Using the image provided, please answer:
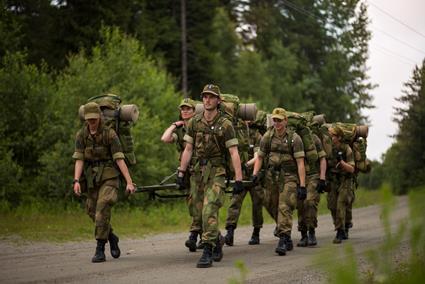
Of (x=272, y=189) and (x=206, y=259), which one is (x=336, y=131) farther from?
(x=206, y=259)

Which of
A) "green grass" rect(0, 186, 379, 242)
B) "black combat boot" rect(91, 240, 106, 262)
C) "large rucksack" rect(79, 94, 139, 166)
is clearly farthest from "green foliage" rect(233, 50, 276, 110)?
"black combat boot" rect(91, 240, 106, 262)

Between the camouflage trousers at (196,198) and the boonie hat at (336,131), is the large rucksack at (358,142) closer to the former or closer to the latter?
the boonie hat at (336,131)

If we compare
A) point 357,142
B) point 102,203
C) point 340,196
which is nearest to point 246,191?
point 340,196

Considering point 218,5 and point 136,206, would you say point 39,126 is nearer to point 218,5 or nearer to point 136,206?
point 136,206

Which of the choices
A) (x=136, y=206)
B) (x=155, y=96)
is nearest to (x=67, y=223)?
(x=136, y=206)

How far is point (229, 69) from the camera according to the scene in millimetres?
50719

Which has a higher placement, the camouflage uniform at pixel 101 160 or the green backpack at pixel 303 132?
the green backpack at pixel 303 132

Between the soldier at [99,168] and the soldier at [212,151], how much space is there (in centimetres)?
107

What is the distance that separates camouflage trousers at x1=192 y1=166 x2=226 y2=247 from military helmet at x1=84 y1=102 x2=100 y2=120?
1663 mm

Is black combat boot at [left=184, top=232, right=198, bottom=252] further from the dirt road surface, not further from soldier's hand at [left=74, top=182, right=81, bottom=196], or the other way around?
soldier's hand at [left=74, top=182, right=81, bottom=196]

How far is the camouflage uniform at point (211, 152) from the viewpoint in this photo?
1007cm

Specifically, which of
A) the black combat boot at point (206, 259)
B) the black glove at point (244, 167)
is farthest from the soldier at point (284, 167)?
the black combat boot at point (206, 259)

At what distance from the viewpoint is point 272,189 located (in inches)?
492

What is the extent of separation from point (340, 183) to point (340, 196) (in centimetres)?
32
